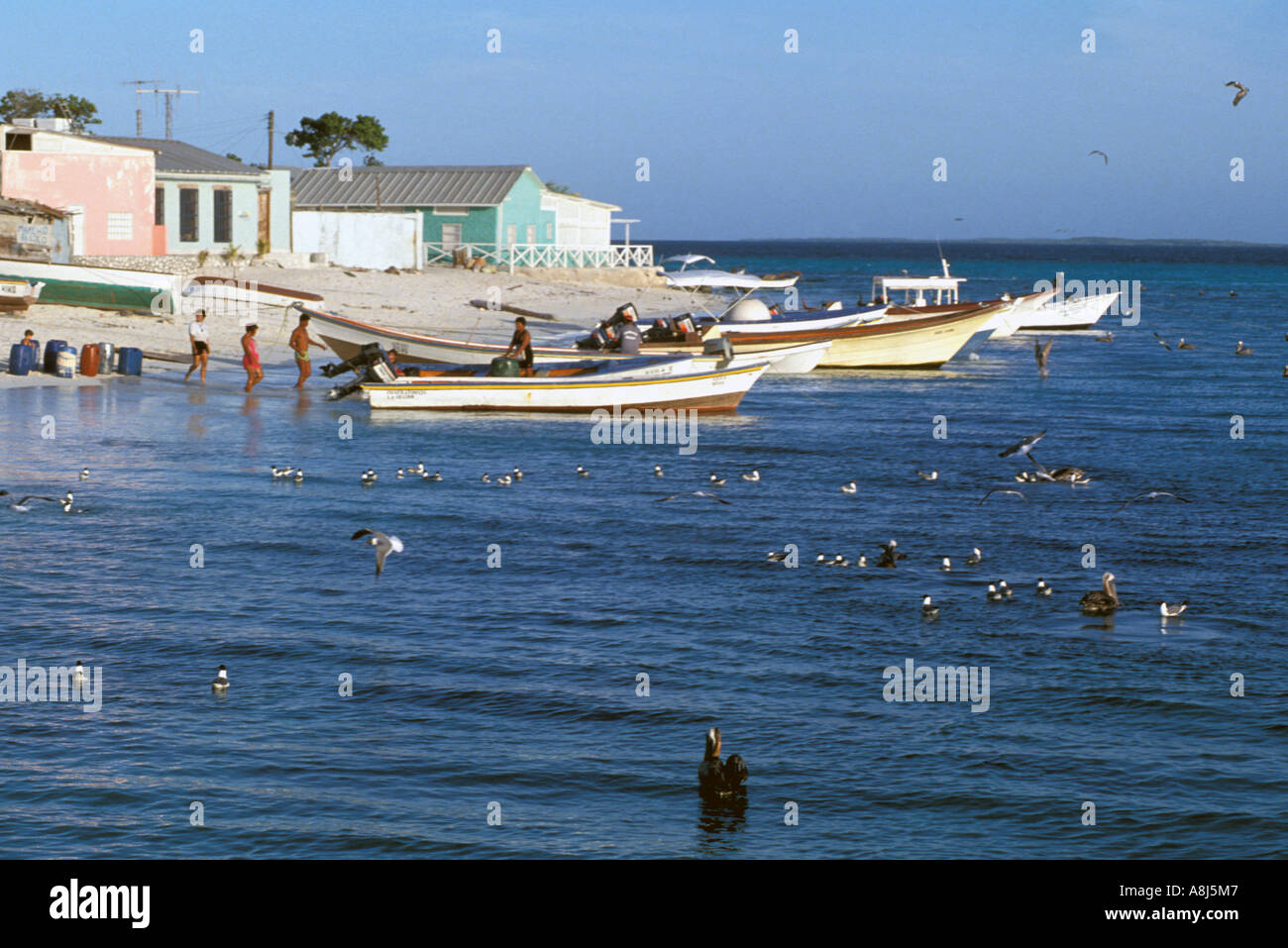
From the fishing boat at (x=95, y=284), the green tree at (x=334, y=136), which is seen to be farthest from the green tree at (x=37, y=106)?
the fishing boat at (x=95, y=284)

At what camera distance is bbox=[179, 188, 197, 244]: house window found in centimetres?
4938

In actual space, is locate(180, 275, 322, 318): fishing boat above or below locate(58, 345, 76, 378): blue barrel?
above

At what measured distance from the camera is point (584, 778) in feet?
32.3

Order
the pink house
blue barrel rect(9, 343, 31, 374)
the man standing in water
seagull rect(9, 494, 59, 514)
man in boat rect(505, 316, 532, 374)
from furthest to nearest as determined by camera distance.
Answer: the pink house
the man standing in water
blue barrel rect(9, 343, 31, 374)
man in boat rect(505, 316, 532, 374)
seagull rect(9, 494, 59, 514)

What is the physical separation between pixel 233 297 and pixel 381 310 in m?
6.67

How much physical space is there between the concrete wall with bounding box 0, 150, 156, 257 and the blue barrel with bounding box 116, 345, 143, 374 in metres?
14.0

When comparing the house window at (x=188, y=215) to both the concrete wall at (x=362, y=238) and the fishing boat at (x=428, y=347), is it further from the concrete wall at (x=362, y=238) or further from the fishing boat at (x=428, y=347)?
Result: the fishing boat at (x=428, y=347)

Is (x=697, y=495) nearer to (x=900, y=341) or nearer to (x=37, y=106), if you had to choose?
(x=900, y=341)

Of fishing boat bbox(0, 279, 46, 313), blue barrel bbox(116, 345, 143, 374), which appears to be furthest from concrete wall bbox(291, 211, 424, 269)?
blue barrel bbox(116, 345, 143, 374)

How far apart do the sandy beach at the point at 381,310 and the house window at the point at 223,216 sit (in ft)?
5.02

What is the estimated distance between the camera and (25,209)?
38.8m

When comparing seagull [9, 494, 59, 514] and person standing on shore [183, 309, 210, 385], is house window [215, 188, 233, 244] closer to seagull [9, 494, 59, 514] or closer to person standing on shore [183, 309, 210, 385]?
person standing on shore [183, 309, 210, 385]

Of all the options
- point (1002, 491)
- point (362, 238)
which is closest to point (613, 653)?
point (1002, 491)
